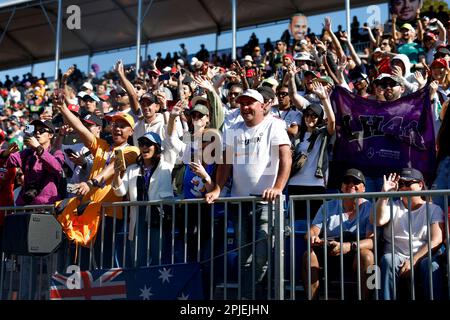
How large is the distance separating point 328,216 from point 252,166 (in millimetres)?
825

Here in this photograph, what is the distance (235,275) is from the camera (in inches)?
221

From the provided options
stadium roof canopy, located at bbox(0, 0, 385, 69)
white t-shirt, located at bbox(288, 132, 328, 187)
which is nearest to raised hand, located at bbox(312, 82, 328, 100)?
white t-shirt, located at bbox(288, 132, 328, 187)

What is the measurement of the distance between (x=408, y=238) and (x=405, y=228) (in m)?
0.11

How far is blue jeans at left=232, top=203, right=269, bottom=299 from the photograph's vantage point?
214 inches

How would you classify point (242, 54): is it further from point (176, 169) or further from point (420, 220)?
point (420, 220)

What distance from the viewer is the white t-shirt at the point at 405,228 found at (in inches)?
202

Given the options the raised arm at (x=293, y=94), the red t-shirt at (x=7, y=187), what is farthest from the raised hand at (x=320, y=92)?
the red t-shirt at (x=7, y=187)

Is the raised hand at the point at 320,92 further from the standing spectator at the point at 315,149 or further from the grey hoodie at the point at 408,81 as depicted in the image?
the grey hoodie at the point at 408,81

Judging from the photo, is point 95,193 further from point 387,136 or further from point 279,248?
point 387,136

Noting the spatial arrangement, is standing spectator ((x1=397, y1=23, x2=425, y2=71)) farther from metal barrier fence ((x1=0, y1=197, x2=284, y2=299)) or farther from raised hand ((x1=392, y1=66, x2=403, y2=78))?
metal barrier fence ((x1=0, y1=197, x2=284, y2=299))

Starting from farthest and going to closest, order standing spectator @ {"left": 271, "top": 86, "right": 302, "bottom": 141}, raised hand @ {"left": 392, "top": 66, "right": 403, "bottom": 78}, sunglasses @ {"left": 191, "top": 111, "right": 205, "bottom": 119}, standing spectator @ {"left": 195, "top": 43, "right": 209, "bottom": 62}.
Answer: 1. standing spectator @ {"left": 195, "top": 43, "right": 209, "bottom": 62}
2. raised hand @ {"left": 392, "top": 66, "right": 403, "bottom": 78}
3. standing spectator @ {"left": 271, "top": 86, "right": 302, "bottom": 141}
4. sunglasses @ {"left": 191, "top": 111, "right": 205, "bottom": 119}

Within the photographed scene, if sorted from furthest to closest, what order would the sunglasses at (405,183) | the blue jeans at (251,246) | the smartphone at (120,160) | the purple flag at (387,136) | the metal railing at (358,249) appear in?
the purple flag at (387,136), the smartphone at (120,160), the sunglasses at (405,183), the blue jeans at (251,246), the metal railing at (358,249)

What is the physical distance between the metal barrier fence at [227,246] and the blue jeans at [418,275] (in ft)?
0.21
